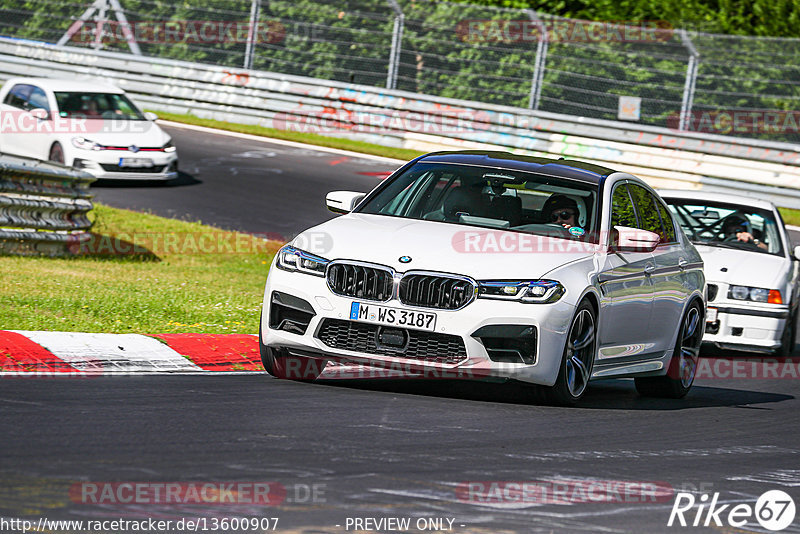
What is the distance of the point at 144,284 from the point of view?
14.1 metres

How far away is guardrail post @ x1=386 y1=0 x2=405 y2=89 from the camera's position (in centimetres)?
2656

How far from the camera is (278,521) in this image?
5.34 m

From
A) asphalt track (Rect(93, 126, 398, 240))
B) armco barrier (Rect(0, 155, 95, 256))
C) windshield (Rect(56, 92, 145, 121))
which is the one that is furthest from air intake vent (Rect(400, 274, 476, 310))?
windshield (Rect(56, 92, 145, 121))

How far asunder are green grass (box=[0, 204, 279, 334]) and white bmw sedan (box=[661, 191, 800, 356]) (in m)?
4.42

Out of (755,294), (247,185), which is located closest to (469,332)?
(755,294)

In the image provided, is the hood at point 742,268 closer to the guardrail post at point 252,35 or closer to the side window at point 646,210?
the side window at point 646,210

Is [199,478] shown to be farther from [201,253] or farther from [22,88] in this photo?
[22,88]

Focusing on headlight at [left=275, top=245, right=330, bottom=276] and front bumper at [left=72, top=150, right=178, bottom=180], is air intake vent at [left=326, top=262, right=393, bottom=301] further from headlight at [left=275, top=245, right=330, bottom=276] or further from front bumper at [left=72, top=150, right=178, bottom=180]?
front bumper at [left=72, top=150, right=178, bottom=180]

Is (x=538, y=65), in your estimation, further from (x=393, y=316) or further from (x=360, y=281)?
(x=393, y=316)

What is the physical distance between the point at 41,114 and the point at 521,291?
15302 mm

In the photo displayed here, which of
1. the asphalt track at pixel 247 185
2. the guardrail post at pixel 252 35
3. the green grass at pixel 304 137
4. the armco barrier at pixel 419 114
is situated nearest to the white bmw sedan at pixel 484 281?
the asphalt track at pixel 247 185

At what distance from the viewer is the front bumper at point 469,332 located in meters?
8.24

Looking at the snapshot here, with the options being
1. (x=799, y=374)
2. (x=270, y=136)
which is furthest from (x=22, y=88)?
(x=799, y=374)

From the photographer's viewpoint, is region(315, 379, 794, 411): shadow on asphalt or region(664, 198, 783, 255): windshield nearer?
region(315, 379, 794, 411): shadow on asphalt
